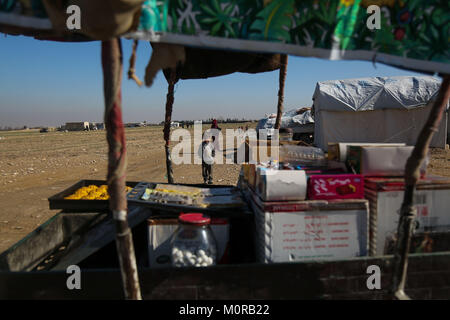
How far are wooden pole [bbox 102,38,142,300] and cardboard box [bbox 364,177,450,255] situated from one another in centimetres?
176

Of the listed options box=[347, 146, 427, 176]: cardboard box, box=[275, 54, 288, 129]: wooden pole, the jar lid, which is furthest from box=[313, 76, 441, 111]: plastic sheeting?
the jar lid

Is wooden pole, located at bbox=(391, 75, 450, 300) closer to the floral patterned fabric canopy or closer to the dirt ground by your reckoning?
the floral patterned fabric canopy

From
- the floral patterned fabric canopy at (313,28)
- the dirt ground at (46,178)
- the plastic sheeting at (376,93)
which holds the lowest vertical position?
the dirt ground at (46,178)

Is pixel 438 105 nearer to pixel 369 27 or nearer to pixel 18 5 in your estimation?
pixel 369 27

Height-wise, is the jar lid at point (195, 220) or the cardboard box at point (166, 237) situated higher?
the jar lid at point (195, 220)

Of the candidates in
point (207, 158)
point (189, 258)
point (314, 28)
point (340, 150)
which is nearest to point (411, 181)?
point (340, 150)

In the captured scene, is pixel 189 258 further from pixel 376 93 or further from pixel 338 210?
pixel 376 93

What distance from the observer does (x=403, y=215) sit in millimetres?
1817

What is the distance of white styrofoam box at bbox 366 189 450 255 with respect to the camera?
7.19 feet

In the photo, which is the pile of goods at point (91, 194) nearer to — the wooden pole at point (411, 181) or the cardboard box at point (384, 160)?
the cardboard box at point (384, 160)

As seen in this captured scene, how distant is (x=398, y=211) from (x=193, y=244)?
156 centimetres

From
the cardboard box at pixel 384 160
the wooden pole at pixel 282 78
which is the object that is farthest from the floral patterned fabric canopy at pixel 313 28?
the wooden pole at pixel 282 78

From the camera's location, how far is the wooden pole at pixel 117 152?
158cm
